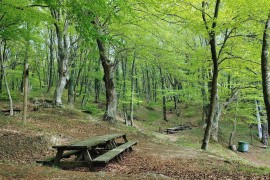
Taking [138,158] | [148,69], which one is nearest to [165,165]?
[138,158]

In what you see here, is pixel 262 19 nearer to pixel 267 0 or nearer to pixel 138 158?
pixel 267 0

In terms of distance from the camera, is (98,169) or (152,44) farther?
(152,44)

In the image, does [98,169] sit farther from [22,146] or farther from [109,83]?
[109,83]

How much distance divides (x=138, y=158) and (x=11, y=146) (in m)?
4.54

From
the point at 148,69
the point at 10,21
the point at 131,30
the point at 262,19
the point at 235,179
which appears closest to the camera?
the point at 235,179

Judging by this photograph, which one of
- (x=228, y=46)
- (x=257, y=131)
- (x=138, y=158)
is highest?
(x=228, y=46)

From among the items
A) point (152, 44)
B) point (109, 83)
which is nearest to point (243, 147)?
point (152, 44)

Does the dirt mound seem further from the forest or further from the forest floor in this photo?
the forest

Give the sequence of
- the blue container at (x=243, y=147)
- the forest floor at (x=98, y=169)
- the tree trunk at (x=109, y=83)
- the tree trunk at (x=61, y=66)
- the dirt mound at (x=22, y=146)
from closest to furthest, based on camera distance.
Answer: the forest floor at (x=98, y=169) < the dirt mound at (x=22, y=146) < the tree trunk at (x=109, y=83) < the tree trunk at (x=61, y=66) < the blue container at (x=243, y=147)

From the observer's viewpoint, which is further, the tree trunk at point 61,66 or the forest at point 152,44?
the tree trunk at point 61,66

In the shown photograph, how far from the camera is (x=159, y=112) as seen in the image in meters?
39.2

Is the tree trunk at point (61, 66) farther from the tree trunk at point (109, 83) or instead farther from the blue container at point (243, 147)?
the blue container at point (243, 147)

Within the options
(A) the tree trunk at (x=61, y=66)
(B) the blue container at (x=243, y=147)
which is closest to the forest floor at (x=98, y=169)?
(A) the tree trunk at (x=61, y=66)

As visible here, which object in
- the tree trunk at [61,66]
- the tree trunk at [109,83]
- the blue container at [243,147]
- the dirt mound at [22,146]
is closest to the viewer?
the dirt mound at [22,146]
